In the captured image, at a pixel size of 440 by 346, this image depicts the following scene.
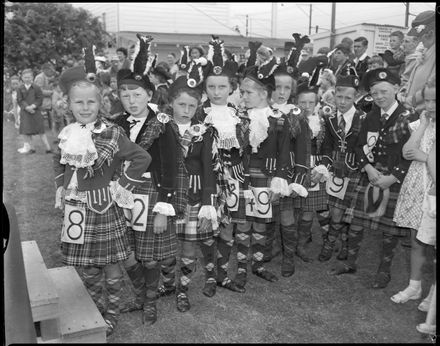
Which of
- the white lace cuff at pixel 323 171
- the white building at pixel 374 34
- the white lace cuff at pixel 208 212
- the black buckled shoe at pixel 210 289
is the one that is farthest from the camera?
the white building at pixel 374 34

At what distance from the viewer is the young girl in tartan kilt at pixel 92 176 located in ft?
9.68

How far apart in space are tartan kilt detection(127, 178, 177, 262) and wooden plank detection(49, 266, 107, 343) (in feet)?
1.56

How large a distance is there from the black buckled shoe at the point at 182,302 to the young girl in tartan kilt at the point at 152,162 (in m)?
0.52

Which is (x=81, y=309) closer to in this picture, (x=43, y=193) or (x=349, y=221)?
(x=349, y=221)

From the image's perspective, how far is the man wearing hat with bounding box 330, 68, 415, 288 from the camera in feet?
12.2

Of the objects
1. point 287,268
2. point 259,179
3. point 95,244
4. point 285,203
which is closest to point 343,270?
point 287,268

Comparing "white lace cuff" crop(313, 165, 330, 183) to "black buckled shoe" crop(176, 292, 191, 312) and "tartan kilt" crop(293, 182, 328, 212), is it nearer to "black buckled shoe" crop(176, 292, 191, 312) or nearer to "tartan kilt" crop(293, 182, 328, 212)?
"tartan kilt" crop(293, 182, 328, 212)

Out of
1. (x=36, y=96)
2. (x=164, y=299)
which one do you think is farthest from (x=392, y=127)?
(x=36, y=96)

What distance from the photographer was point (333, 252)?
4801mm

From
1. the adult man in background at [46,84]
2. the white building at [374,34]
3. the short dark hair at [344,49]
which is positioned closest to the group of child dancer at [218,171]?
the short dark hair at [344,49]

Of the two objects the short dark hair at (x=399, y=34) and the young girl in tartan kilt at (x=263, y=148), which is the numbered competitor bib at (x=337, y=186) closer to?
the young girl in tartan kilt at (x=263, y=148)

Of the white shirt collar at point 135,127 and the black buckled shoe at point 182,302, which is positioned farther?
the black buckled shoe at point 182,302

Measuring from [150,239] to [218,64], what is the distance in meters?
1.48

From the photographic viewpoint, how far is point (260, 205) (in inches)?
152
